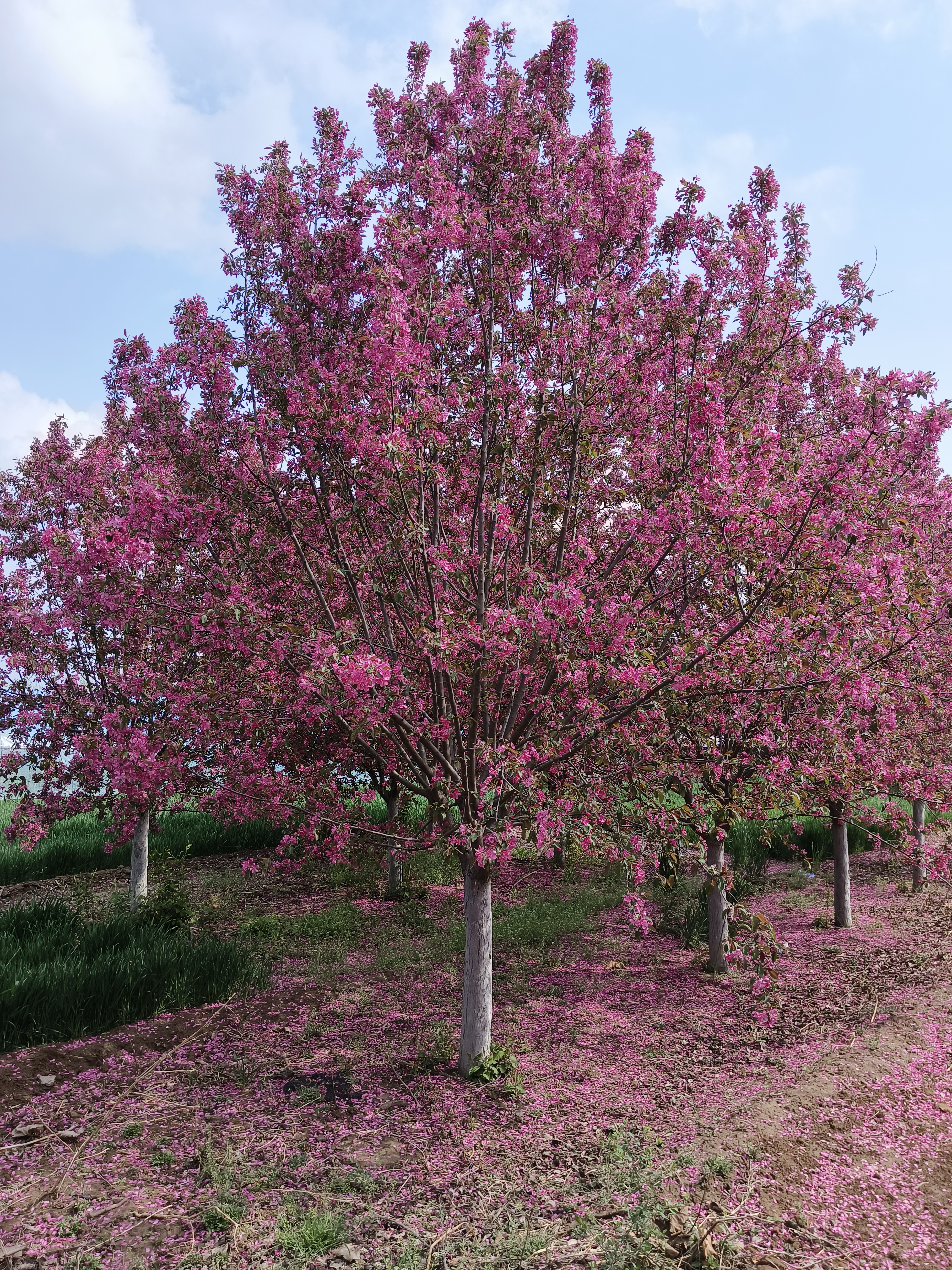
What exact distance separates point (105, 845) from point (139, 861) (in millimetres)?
2263

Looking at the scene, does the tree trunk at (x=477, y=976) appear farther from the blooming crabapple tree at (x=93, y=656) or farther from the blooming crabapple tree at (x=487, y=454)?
the blooming crabapple tree at (x=93, y=656)

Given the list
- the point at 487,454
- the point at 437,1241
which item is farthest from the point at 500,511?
the point at 437,1241

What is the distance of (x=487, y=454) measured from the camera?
18.4 ft

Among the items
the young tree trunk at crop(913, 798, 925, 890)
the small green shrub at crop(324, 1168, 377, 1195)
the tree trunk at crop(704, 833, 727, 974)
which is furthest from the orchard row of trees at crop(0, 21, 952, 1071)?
the young tree trunk at crop(913, 798, 925, 890)

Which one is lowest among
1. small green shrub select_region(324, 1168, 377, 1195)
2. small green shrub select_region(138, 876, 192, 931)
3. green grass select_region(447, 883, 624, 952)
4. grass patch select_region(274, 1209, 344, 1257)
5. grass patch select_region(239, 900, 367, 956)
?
grass patch select_region(239, 900, 367, 956)

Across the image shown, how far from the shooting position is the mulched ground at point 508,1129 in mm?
4051

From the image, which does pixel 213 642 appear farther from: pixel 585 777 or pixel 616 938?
pixel 616 938

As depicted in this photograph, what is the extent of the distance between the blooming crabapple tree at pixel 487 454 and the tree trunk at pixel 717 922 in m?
3.40

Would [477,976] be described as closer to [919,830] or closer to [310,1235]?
[310,1235]

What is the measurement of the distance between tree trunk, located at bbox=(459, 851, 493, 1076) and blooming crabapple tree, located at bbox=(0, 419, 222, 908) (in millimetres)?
2563

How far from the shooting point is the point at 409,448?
4.86 m

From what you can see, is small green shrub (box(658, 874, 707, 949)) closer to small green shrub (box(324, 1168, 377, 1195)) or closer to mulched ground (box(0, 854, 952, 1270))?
mulched ground (box(0, 854, 952, 1270))

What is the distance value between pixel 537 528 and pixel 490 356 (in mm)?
1412

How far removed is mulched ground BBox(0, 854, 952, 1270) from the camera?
4.05m
